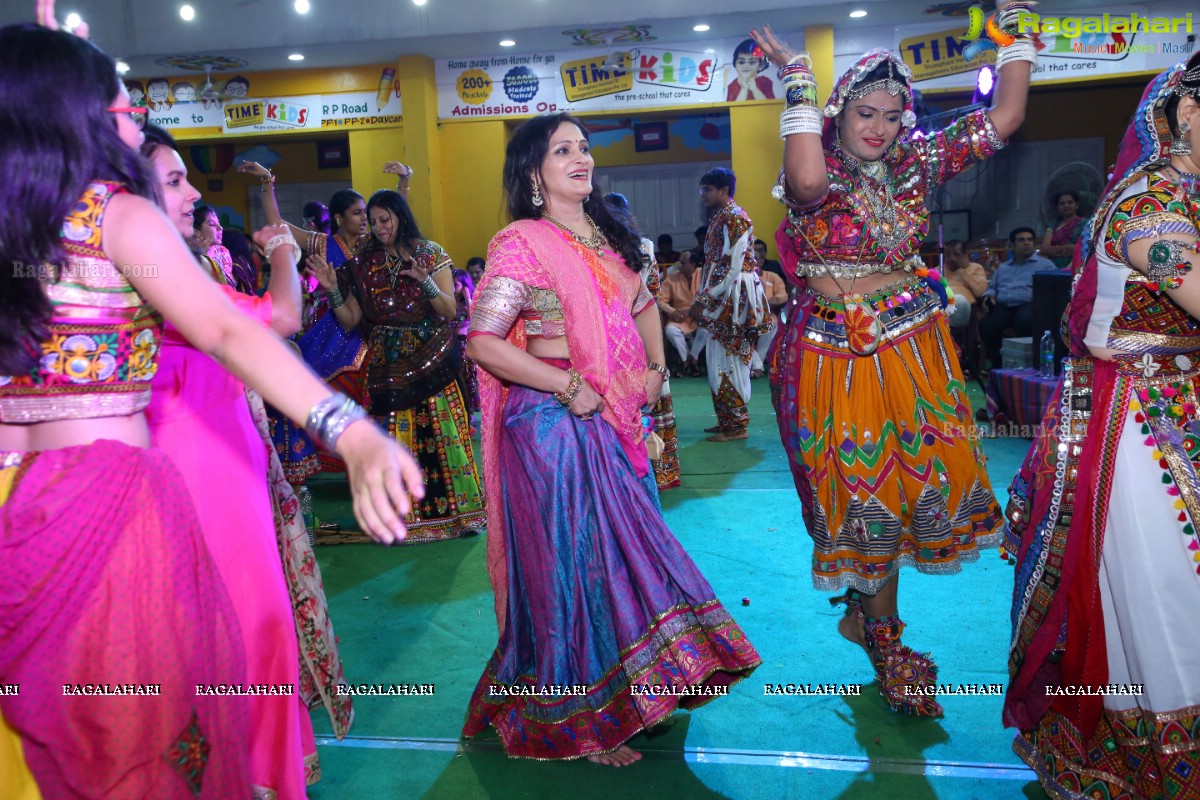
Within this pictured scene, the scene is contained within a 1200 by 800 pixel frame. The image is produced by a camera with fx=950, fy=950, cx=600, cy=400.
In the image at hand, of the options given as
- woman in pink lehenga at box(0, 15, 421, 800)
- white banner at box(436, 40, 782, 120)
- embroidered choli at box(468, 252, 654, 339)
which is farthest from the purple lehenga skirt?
white banner at box(436, 40, 782, 120)

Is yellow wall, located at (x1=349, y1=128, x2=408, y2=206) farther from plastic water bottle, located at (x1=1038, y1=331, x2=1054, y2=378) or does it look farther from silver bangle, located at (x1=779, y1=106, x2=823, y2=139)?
silver bangle, located at (x1=779, y1=106, x2=823, y2=139)

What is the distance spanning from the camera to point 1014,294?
9.23 m

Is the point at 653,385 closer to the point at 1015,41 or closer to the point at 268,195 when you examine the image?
the point at 268,195

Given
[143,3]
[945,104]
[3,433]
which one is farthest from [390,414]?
[945,104]

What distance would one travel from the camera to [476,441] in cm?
773

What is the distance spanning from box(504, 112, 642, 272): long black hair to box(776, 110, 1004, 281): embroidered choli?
0.49 metres

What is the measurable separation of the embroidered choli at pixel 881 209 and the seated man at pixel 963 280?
680 centimetres

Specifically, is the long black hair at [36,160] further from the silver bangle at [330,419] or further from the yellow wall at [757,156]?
the yellow wall at [757,156]

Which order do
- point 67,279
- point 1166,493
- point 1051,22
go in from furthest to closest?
point 1051,22
point 1166,493
point 67,279

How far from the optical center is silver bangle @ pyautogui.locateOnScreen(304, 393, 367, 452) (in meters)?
1.26

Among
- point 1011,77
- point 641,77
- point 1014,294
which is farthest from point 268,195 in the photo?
point 641,77

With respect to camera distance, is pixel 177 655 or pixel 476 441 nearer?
pixel 177 655

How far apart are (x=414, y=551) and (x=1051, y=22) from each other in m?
10.4

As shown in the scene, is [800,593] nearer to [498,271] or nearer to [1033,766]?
[1033,766]
